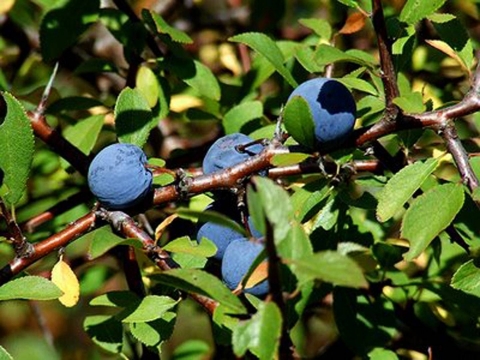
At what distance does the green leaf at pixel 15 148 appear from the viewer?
1076mm

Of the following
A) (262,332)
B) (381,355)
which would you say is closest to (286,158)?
(262,332)

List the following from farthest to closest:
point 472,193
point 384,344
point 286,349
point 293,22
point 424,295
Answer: point 293,22, point 424,295, point 384,344, point 472,193, point 286,349

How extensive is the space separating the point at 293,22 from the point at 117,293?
153 centimetres

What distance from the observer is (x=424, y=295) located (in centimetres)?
144

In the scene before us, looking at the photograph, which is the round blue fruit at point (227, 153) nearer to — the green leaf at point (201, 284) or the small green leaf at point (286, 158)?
the small green leaf at point (286, 158)

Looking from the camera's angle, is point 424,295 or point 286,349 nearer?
point 286,349

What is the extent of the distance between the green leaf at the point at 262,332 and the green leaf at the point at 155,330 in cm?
31

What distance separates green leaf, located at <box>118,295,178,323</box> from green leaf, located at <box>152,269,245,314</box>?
156mm

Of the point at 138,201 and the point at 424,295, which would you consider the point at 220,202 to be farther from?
the point at 424,295

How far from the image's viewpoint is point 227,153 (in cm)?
111

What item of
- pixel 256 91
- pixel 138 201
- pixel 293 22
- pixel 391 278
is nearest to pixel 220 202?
pixel 138 201

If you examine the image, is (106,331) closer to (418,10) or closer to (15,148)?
(15,148)

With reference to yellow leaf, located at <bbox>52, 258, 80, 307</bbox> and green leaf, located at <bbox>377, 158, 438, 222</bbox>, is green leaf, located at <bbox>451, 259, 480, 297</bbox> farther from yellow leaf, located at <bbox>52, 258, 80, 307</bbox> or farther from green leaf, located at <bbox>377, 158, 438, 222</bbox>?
yellow leaf, located at <bbox>52, 258, 80, 307</bbox>

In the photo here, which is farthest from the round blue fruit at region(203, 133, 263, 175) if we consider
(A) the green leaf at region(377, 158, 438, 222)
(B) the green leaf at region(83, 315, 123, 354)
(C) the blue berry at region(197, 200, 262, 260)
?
(B) the green leaf at region(83, 315, 123, 354)
